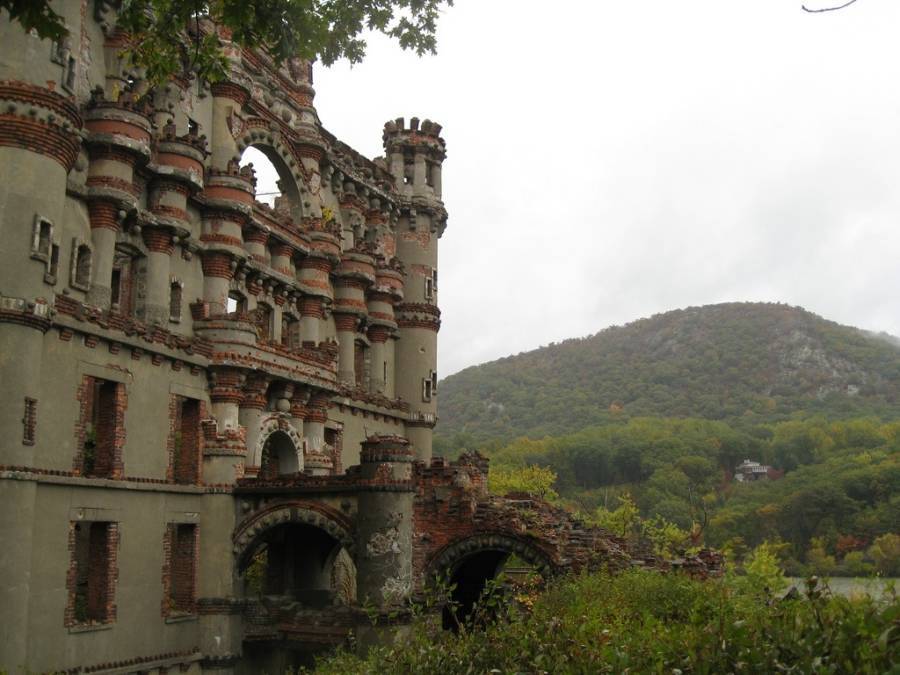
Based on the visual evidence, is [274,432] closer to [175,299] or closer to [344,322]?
[175,299]

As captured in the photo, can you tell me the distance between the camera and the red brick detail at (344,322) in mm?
32062

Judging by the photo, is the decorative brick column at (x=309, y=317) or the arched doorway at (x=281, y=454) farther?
the decorative brick column at (x=309, y=317)

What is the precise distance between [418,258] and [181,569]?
18048 mm

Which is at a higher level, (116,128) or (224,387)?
(116,128)

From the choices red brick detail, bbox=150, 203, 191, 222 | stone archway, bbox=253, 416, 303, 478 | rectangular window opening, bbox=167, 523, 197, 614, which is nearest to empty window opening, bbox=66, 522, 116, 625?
rectangular window opening, bbox=167, 523, 197, 614

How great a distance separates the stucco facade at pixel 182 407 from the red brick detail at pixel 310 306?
0.18 ft

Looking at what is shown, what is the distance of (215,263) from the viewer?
2459 cm

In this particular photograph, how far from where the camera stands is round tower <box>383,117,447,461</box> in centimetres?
3603

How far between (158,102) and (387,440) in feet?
33.3

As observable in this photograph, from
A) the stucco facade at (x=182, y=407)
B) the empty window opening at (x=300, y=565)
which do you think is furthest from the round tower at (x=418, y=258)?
the empty window opening at (x=300, y=565)

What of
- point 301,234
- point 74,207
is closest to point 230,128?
point 301,234

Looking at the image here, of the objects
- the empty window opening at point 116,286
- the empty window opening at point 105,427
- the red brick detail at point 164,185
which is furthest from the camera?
the red brick detail at point 164,185

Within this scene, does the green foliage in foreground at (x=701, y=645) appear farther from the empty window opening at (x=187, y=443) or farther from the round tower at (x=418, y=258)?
the round tower at (x=418, y=258)

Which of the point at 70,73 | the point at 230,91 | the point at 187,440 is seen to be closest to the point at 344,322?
the point at 230,91
